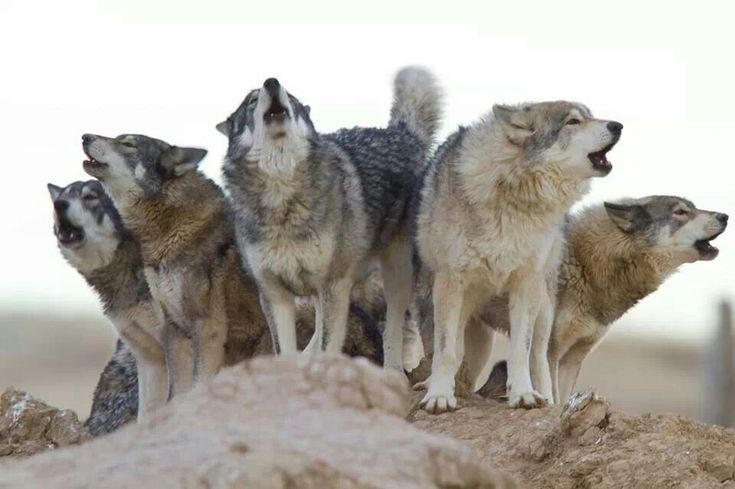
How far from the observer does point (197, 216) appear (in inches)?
458

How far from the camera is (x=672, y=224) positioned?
476 inches

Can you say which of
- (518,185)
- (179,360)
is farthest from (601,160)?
(179,360)

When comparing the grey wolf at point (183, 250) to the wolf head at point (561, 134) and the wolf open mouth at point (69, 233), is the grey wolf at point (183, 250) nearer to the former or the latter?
the wolf open mouth at point (69, 233)

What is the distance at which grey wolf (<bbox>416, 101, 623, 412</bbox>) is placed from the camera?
33.5 feet

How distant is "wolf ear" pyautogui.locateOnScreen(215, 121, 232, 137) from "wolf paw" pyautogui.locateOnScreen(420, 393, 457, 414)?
267 centimetres

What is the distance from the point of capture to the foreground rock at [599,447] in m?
8.63

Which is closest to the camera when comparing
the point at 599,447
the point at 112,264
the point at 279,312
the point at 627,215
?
the point at 599,447

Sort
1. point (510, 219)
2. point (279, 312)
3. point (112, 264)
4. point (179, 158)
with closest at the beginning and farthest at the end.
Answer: point (510, 219) < point (279, 312) < point (179, 158) < point (112, 264)

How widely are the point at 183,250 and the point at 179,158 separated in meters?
0.83

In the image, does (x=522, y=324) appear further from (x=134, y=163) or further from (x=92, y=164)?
(x=92, y=164)

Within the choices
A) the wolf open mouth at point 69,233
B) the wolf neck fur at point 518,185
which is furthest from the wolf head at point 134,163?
the wolf neck fur at point 518,185

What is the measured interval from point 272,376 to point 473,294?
4715mm

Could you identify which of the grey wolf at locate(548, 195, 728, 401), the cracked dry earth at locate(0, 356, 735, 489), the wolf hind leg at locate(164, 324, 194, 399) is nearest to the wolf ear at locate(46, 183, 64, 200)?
the wolf hind leg at locate(164, 324, 194, 399)

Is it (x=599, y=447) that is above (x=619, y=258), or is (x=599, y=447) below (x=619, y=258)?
below
